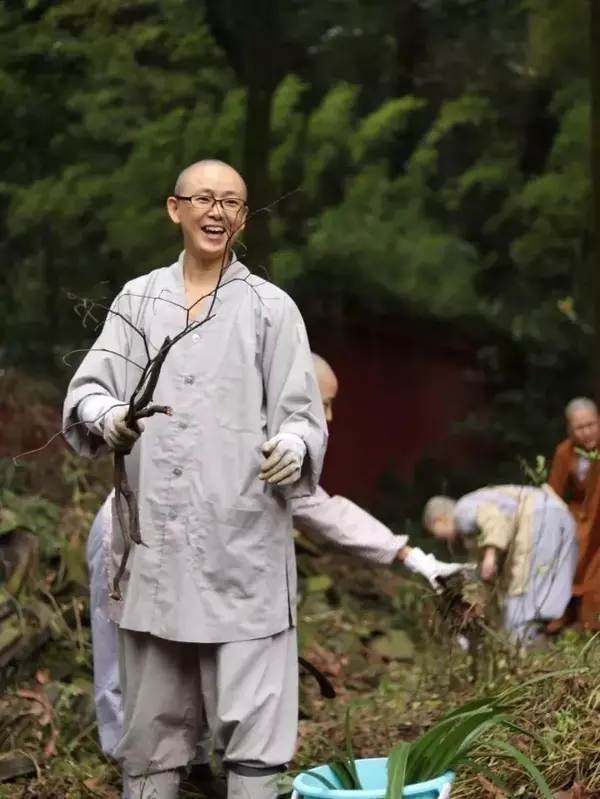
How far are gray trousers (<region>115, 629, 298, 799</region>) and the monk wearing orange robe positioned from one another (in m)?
2.41

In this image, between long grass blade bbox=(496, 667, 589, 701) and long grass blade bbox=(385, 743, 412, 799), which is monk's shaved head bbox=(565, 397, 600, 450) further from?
long grass blade bbox=(385, 743, 412, 799)

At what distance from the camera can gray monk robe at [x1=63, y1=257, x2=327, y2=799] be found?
3061 millimetres

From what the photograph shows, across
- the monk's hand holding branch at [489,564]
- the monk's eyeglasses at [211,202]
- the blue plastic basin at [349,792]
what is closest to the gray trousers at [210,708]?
the blue plastic basin at [349,792]

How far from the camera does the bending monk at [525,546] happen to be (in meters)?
5.09

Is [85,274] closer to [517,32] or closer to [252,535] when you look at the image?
[517,32]

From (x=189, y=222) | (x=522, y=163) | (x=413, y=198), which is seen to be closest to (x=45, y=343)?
(x=413, y=198)

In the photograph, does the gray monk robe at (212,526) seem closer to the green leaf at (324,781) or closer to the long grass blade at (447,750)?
the green leaf at (324,781)

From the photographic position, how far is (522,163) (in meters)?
7.48

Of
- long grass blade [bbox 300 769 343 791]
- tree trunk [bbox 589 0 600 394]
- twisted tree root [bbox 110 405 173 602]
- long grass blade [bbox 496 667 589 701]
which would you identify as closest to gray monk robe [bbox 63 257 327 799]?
twisted tree root [bbox 110 405 173 602]

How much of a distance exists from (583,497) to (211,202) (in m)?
3.57

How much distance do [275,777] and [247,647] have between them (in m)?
0.32

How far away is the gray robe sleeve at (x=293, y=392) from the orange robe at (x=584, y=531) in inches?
109

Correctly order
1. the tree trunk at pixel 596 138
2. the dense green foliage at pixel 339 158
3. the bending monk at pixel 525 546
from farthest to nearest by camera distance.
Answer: the dense green foliage at pixel 339 158 → the tree trunk at pixel 596 138 → the bending monk at pixel 525 546

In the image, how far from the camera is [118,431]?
2.86 meters
